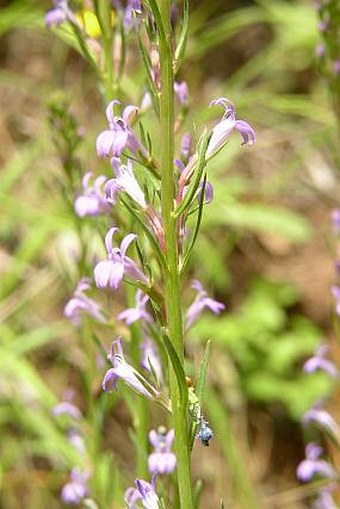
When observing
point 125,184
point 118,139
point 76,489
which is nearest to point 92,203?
point 125,184

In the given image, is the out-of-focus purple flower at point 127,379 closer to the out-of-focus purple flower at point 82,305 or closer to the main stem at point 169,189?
the main stem at point 169,189

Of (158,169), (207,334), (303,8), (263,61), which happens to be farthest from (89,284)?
(303,8)

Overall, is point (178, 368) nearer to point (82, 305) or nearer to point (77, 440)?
point (82, 305)

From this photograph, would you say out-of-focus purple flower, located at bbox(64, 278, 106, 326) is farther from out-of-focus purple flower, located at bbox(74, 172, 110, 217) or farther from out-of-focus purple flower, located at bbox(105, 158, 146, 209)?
out-of-focus purple flower, located at bbox(105, 158, 146, 209)

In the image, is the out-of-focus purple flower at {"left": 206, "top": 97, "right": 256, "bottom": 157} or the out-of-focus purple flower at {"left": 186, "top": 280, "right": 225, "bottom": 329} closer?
the out-of-focus purple flower at {"left": 206, "top": 97, "right": 256, "bottom": 157}

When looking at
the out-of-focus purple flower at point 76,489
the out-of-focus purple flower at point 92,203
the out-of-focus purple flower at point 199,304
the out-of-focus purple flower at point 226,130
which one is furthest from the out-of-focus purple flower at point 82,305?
the out-of-focus purple flower at point 226,130

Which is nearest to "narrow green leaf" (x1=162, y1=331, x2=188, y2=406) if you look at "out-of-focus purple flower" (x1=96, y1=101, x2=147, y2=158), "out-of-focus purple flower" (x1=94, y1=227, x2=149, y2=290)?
"out-of-focus purple flower" (x1=94, y1=227, x2=149, y2=290)

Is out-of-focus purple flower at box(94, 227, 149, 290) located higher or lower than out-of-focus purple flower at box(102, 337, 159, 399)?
higher
